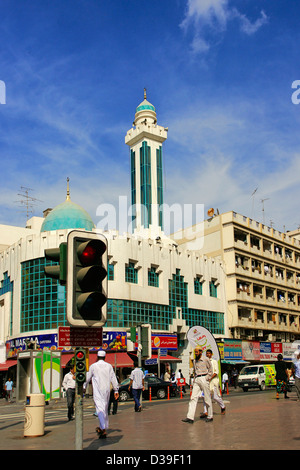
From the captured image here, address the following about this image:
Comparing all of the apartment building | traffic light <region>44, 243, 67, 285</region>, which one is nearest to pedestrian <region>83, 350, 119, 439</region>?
traffic light <region>44, 243, 67, 285</region>

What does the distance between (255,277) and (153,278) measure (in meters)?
16.1

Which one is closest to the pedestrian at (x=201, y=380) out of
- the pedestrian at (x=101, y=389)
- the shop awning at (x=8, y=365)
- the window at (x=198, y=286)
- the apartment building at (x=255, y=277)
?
the pedestrian at (x=101, y=389)

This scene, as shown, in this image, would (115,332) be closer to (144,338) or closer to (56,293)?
(56,293)

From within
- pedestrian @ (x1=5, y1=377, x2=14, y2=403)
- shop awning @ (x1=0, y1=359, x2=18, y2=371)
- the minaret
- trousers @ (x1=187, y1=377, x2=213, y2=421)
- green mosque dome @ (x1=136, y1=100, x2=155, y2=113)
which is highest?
green mosque dome @ (x1=136, y1=100, x2=155, y2=113)

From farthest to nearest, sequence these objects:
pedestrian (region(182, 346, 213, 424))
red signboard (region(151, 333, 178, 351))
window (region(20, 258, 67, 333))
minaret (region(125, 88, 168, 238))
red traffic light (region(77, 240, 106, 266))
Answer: minaret (region(125, 88, 168, 238)) < red signboard (region(151, 333, 178, 351)) < window (region(20, 258, 67, 333)) < pedestrian (region(182, 346, 213, 424)) < red traffic light (region(77, 240, 106, 266))

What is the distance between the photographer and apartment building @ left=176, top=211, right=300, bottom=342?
53.4 metres

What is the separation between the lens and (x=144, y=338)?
2038cm

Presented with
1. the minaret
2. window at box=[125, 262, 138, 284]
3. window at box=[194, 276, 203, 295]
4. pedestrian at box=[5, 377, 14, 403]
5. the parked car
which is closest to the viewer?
the parked car

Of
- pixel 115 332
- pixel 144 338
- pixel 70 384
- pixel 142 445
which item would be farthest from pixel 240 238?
pixel 142 445

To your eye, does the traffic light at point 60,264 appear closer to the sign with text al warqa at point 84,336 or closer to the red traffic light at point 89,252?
the red traffic light at point 89,252

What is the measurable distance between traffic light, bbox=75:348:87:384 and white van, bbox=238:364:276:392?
28.6m

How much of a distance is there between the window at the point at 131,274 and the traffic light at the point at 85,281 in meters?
36.0

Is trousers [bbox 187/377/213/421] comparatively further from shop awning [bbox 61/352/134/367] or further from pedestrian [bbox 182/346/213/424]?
shop awning [bbox 61/352/134/367]
